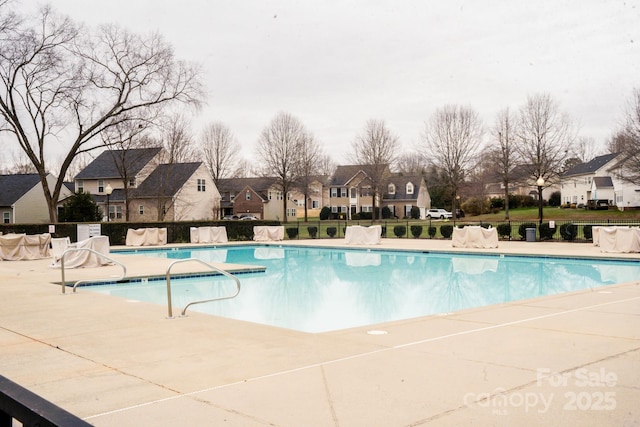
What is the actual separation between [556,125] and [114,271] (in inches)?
1786

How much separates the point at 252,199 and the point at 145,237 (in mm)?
41849

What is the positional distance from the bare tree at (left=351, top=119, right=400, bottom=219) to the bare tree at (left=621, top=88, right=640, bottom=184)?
2342cm

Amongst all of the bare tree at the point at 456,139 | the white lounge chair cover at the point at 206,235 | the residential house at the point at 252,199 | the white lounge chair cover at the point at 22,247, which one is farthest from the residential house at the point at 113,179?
the white lounge chair cover at the point at 22,247

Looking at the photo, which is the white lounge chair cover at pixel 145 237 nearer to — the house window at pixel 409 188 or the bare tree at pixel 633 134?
the bare tree at pixel 633 134

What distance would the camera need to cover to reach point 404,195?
75.6 m

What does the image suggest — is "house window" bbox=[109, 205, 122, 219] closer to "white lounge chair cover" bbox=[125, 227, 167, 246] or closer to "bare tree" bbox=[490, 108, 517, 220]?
"white lounge chair cover" bbox=[125, 227, 167, 246]

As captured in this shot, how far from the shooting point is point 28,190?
54875 mm

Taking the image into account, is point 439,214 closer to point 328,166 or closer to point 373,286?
point 328,166

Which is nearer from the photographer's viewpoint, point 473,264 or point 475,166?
point 473,264

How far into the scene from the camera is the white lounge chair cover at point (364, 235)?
1199 inches

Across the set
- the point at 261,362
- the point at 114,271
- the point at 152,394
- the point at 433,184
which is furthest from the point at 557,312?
the point at 433,184

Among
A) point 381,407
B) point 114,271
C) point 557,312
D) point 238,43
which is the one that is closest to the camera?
point 381,407

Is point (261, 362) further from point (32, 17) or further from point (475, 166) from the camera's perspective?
point (475, 166)

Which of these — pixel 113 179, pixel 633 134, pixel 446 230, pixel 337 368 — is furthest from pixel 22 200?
pixel 337 368
